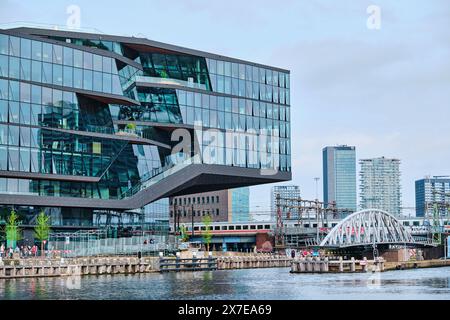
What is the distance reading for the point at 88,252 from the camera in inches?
3472

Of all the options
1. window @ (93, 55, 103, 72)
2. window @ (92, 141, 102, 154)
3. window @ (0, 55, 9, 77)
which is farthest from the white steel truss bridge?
window @ (0, 55, 9, 77)

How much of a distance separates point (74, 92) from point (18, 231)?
47.9 feet

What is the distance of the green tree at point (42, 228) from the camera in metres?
88.3

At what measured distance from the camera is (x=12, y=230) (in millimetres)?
87188

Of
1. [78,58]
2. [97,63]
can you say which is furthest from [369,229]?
[78,58]

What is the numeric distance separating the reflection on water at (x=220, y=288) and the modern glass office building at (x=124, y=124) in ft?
60.8

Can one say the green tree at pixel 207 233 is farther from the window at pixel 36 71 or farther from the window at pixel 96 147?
the window at pixel 36 71

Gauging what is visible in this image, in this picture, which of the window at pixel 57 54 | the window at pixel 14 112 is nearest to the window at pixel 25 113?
the window at pixel 14 112

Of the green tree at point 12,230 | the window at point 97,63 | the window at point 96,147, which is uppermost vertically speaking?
the window at point 97,63

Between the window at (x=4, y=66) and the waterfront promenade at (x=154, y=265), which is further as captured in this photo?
the window at (x=4, y=66)

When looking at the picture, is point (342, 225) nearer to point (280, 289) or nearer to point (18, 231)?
point (18, 231)

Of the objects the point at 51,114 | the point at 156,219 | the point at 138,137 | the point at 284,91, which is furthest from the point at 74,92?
the point at 284,91

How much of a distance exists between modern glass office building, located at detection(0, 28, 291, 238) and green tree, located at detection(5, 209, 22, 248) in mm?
1353

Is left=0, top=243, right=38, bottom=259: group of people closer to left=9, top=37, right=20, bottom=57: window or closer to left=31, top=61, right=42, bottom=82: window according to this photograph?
left=31, top=61, right=42, bottom=82: window
